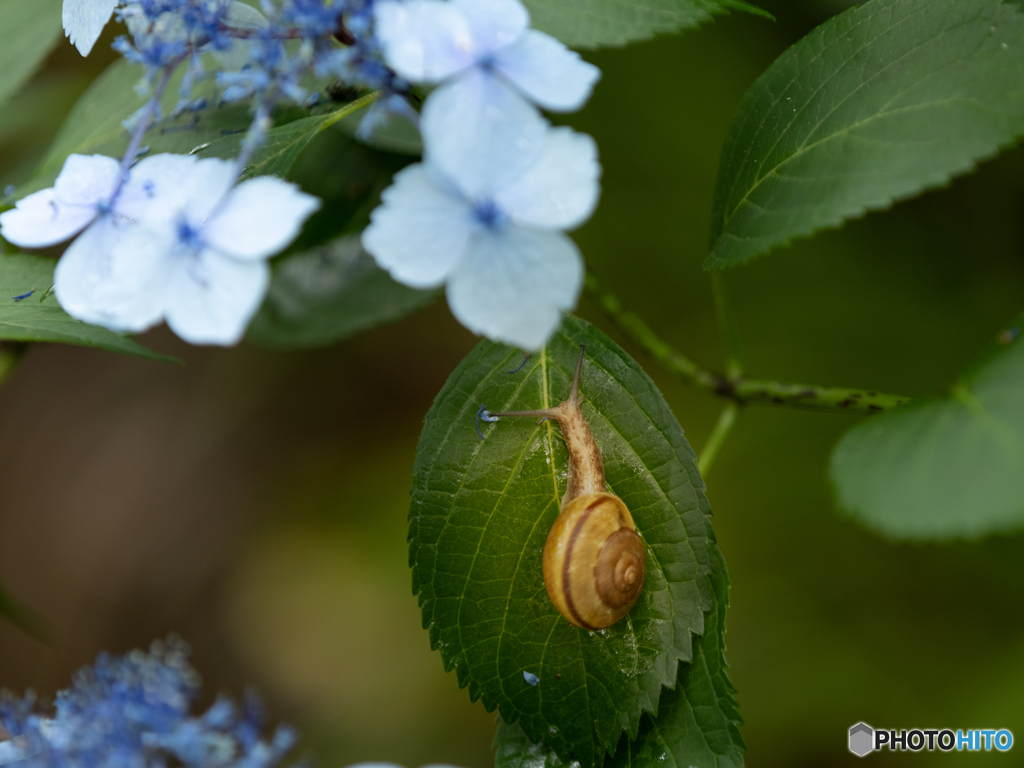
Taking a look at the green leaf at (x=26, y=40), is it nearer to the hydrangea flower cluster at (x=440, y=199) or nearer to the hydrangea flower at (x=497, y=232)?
the hydrangea flower cluster at (x=440, y=199)

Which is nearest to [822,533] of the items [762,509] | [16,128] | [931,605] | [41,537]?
[762,509]

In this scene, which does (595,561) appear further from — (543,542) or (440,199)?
(440,199)

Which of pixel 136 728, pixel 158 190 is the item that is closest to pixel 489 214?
pixel 158 190

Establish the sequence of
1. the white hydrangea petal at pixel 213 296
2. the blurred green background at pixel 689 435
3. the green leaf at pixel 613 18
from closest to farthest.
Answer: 1. the white hydrangea petal at pixel 213 296
2. the green leaf at pixel 613 18
3. the blurred green background at pixel 689 435

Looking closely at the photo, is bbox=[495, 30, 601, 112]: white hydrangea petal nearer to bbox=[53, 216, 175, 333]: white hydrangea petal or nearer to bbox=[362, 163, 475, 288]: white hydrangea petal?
bbox=[362, 163, 475, 288]: white hydrangea petal

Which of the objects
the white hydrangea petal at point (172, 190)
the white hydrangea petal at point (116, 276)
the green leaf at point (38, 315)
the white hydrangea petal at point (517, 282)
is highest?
the white hydrangea petal at point (172, 190)

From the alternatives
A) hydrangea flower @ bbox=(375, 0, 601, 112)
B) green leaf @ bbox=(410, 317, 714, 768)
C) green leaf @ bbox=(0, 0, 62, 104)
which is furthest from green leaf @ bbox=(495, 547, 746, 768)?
green leaf @ bbox=(0, 0, 62, 104)

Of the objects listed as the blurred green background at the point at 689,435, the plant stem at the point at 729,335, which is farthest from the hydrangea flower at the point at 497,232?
the blurred green background at the point at 689,435
